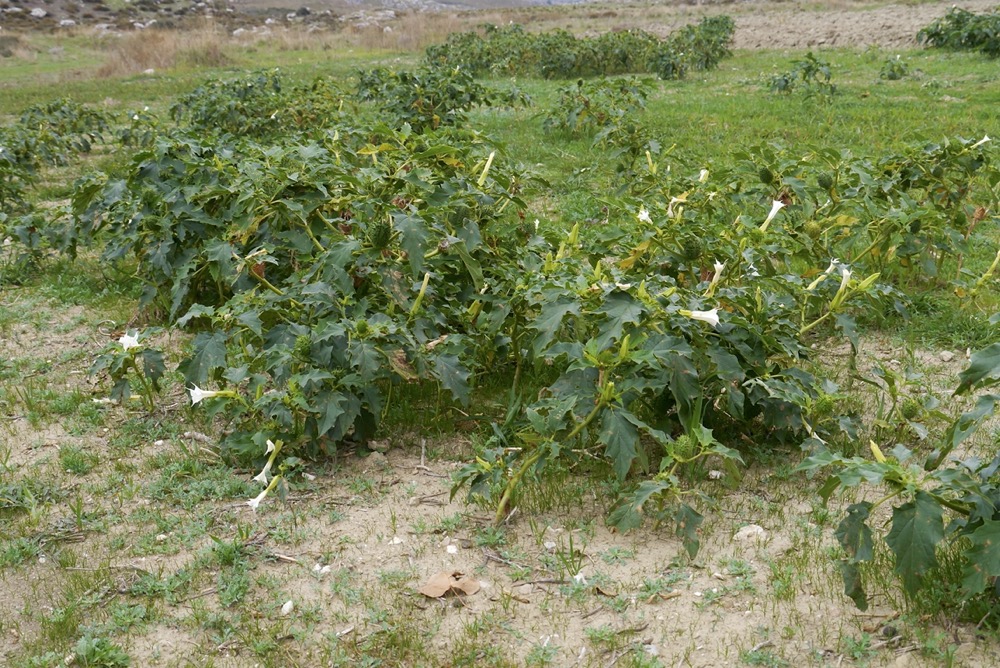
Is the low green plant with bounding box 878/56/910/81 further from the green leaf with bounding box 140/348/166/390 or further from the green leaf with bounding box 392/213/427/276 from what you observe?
the green leaf with bounding box 140/348/166/390

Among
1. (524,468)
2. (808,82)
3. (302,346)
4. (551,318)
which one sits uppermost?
(551,318)

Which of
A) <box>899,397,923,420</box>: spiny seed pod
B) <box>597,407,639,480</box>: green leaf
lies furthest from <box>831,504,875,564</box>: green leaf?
<box>899,397,923,420</box>: spiny seed pod

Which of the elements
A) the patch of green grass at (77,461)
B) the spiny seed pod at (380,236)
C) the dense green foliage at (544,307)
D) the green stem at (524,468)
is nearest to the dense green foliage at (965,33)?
the dense green foliage at (544,307)

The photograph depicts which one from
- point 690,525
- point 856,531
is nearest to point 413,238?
point 690,525

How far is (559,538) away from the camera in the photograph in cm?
333

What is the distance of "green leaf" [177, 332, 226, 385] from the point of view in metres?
3.81

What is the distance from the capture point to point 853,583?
2.67 metres

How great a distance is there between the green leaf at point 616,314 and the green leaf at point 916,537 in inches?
41.8

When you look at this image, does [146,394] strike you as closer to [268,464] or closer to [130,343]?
[130,343]

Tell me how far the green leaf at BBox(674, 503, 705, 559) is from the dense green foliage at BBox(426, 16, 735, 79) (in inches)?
467

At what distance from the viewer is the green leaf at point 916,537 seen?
99.9 inches

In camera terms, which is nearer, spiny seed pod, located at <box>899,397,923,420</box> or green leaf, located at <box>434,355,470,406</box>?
spiny seed pod, located at <box>899,397,923,420</box>

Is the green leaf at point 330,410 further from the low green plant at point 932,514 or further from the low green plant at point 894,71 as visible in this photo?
the low green plant at point 894,71

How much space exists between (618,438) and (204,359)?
1737mm
